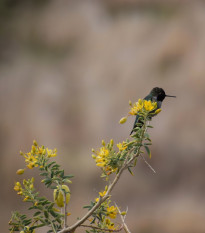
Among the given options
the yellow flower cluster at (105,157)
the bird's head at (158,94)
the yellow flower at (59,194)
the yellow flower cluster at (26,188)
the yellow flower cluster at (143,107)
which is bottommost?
the yellow flower at (59,194)

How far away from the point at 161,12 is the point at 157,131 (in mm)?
1252

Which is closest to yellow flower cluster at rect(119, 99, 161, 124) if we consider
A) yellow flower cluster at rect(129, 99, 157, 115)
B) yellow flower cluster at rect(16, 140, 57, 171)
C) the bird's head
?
yellow flower cluster at rect(129, 99, 157, 115)

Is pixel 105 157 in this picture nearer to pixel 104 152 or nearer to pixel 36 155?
pixel 104 152

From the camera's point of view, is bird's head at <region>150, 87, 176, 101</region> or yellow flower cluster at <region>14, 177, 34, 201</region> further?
bird's head at <region>150, 87, 176, 101</region>

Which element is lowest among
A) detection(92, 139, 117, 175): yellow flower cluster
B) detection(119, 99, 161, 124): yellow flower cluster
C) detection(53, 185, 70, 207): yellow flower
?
detection(53, 185, 70, 207): yellow flower

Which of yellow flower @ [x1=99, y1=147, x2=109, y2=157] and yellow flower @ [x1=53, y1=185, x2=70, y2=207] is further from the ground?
yellow flower @ [x1=99, y1=147, x2=109, y2=157]

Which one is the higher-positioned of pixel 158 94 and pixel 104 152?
pixel 158 94

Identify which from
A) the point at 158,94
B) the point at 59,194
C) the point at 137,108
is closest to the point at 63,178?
the point at 59,194

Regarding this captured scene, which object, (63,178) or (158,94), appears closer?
(63,178)

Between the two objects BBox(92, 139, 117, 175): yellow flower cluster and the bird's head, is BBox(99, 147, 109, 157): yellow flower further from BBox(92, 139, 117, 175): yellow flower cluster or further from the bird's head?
the bird's head

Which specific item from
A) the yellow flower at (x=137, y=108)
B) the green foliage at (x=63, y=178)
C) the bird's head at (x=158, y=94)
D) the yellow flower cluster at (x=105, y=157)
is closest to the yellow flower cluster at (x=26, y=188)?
the green foliage at (x=63, y=178)

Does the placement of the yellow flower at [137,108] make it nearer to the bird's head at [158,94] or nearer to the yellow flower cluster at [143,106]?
the yellow flower cluster at [143,106]

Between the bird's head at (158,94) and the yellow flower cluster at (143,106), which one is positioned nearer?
the yellow flower cluster at (143,106)

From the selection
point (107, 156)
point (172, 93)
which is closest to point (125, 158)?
point (107, 156)
